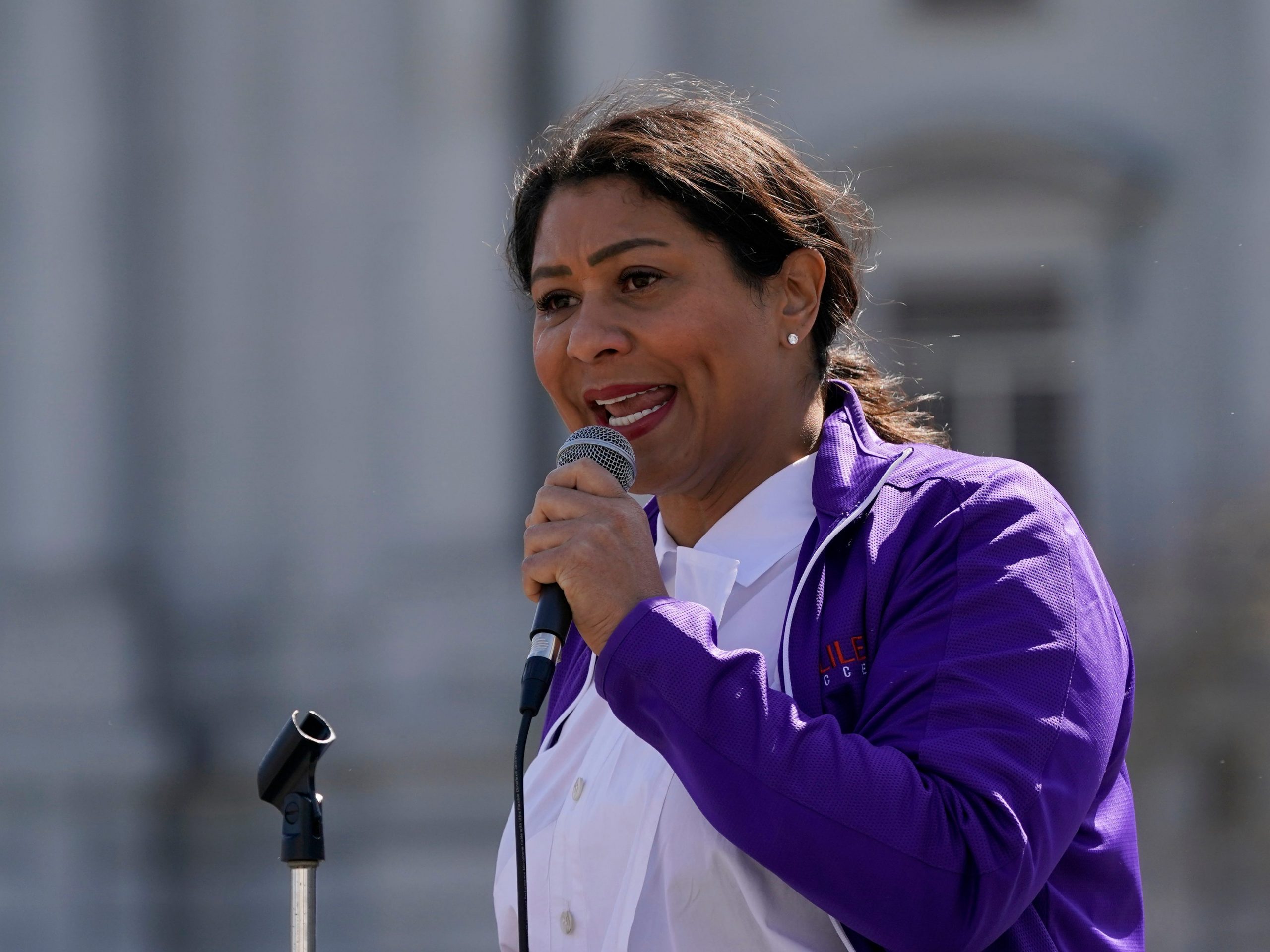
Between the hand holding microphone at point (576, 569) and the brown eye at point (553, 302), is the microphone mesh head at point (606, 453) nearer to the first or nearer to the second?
the hand holding microphone at point (576, 569)

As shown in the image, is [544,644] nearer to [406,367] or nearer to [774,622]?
[774,622]

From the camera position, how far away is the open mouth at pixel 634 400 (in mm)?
1691

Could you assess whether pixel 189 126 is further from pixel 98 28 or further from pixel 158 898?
pixel 158 898

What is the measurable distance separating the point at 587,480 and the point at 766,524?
15.5 inches

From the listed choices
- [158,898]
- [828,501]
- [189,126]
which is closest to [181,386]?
[189,126]

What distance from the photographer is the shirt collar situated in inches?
64.8

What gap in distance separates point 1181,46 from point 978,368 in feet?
3.67

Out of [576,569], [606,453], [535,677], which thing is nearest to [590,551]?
[576,569]

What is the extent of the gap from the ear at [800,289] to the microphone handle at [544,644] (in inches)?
25.4

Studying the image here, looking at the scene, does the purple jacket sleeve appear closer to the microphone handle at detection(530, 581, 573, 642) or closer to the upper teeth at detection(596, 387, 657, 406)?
the microphone handle at detection(530, 581, 573, 642)

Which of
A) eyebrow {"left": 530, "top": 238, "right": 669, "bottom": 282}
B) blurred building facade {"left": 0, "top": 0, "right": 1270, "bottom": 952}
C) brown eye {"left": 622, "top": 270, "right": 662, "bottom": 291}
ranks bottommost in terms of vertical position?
blurred building facade {"left": 0, "top": 0, "right": 1270, "bottom": 952}

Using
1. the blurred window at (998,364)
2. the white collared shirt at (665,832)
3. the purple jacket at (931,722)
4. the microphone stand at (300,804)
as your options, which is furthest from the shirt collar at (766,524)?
the blurred window at (998,364)

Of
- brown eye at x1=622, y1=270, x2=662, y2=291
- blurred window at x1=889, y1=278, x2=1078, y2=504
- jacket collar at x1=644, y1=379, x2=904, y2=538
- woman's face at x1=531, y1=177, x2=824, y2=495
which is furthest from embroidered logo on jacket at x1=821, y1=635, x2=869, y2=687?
blurred window at x1=889, y1=278, x2=1078, y2=504

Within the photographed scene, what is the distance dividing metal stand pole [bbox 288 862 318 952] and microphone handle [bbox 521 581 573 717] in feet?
1.01
